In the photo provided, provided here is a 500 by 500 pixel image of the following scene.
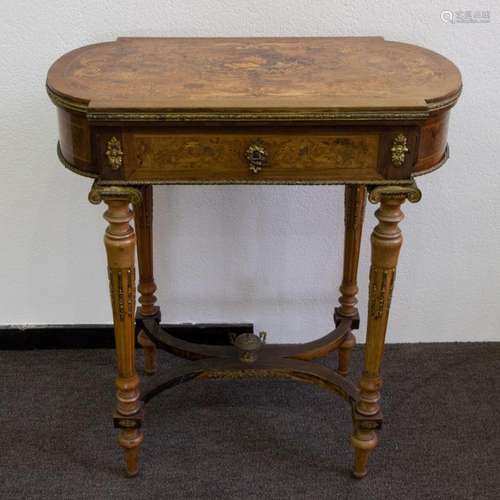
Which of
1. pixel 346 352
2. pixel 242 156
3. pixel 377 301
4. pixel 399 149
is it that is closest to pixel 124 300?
pixel 242 156

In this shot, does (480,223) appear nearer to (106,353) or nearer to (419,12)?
(419,12)

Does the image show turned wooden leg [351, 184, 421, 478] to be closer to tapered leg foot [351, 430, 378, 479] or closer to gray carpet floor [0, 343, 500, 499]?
tapered leg foot [351, 430, 378, 479]

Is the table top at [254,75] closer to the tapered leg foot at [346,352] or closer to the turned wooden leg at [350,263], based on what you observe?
the turned wooden leg at [350,263]

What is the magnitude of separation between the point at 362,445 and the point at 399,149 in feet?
2.25

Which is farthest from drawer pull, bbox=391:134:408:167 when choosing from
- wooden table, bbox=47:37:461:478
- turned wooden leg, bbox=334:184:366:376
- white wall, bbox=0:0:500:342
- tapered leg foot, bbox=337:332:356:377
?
tapered leg foot, bbox=337:332:356:377

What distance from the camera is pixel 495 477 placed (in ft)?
5.90

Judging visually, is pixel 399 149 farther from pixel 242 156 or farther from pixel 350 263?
pixel 350 263

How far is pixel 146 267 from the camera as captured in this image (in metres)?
1.99

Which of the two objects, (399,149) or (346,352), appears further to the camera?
(346,352)

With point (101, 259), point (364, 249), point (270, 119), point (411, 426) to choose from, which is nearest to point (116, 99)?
point (270, 119)

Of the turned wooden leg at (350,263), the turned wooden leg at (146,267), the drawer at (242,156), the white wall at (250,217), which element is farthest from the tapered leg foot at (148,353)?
the drawer at (242,156)

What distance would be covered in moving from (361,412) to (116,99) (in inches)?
33.1

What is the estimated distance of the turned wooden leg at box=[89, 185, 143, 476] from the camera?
1.47m

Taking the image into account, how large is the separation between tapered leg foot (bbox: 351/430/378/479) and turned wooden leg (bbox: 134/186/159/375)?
611 mm
